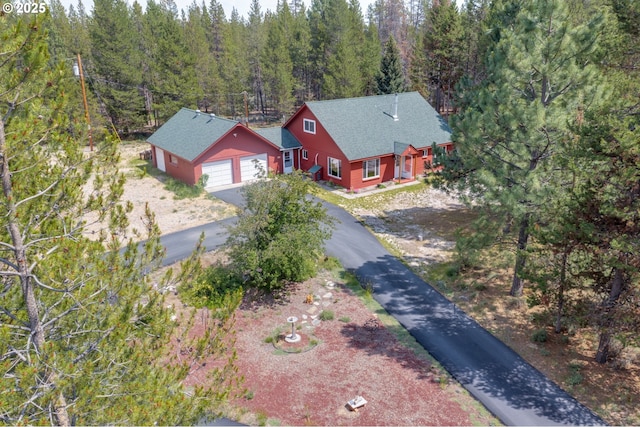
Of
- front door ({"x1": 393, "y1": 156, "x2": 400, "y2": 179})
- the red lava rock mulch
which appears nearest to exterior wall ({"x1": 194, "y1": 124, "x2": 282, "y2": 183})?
front door ({"x1": 393, "y1": 156, "x2": 400, "y2": 179})

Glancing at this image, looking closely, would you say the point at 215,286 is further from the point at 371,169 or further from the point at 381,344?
the point at 371,169

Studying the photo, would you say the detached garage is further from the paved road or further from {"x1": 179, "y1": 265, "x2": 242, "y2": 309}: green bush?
{"x1": 179, "y1": 265, "x2": 242, "y2": 309}: green bush

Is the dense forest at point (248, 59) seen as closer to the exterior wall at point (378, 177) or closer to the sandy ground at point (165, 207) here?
the exterior wall at point (378, 177)

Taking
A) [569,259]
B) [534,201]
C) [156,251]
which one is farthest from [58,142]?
[569,259]

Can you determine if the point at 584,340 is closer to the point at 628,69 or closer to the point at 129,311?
the point at 628,69

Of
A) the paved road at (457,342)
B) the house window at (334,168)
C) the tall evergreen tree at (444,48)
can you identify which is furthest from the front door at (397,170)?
the tall evergreen tree at (444,48)
